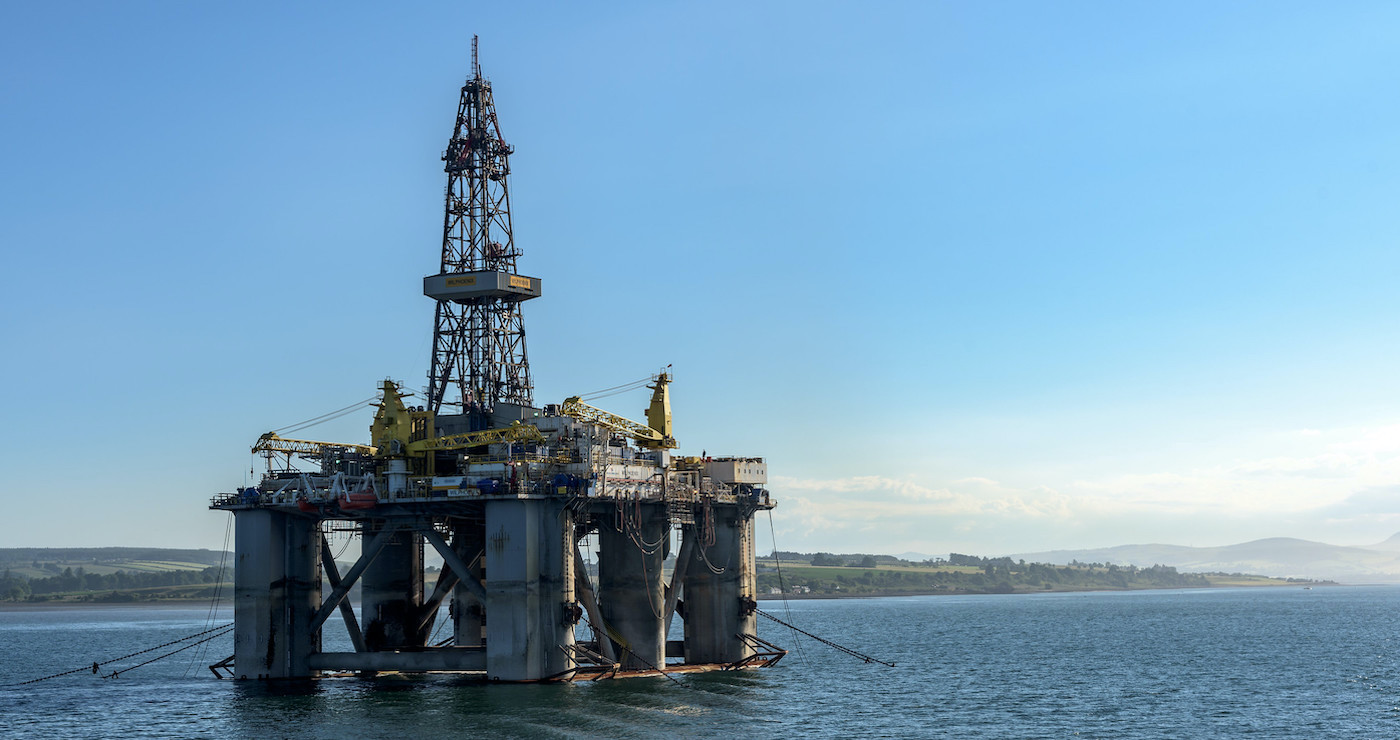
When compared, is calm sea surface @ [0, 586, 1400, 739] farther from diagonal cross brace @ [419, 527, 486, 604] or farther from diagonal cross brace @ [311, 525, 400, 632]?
diagonal cross brace @ [419, 527, 486, 604]

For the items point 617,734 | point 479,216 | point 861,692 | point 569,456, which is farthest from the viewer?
point 479,216

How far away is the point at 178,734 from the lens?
52.2m

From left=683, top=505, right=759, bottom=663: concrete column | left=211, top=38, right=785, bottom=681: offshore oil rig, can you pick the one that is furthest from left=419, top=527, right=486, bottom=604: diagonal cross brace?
left=683, top=505, right=759, bottom=663: concrete column

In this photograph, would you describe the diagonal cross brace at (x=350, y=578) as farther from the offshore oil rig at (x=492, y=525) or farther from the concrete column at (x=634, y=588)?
the concrete column at (x=634, y=588)

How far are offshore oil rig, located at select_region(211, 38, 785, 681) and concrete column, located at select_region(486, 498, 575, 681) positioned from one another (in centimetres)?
9

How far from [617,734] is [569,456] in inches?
635

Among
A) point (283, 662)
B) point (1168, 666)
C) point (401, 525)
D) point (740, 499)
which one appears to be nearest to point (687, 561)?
point (740, 499)

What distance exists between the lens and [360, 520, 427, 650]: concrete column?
7150cm

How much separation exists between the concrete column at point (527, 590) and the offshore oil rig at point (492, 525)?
0.09m

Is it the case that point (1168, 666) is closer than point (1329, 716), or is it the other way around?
point (1329, 716)

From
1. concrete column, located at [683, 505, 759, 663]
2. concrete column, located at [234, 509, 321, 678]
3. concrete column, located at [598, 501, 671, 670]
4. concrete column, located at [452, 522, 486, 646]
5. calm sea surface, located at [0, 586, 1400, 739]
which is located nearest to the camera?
calm sea surface, located at [0, 586, 1400, 739]

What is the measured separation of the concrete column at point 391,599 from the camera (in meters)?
71.5

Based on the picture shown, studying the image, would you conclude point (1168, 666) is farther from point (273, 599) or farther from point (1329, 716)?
point (273, 599)

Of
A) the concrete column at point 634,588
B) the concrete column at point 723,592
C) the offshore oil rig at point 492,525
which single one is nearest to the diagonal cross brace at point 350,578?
the offshore oil rig at point 492,525
